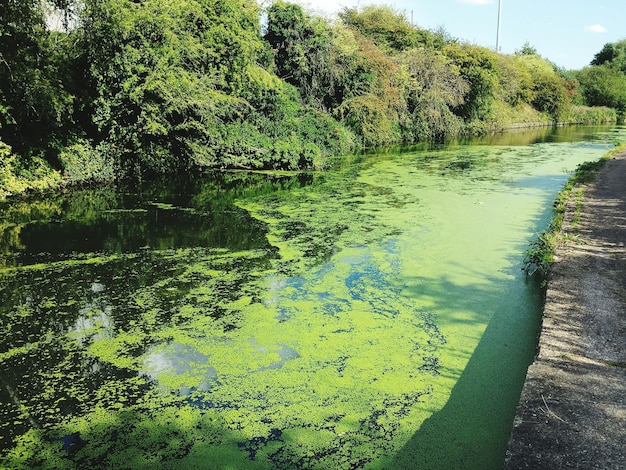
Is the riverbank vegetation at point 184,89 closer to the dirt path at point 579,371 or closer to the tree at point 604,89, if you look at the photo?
the dirt path at point 579,371

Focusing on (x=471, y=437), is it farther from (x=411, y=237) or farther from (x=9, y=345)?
(x=411, y=237)

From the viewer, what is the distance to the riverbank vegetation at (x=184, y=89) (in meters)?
8.66

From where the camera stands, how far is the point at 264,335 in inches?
147

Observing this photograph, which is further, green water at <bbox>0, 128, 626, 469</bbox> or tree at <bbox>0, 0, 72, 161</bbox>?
tree at <bbox>0, 0, 72, 161</bbox>

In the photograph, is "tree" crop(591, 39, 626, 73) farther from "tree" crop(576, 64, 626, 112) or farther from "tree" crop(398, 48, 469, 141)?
"tree" crop(398, 48, 469, 141)

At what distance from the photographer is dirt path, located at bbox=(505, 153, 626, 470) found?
2.16 meters

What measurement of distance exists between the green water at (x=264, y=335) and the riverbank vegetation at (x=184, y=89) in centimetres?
199

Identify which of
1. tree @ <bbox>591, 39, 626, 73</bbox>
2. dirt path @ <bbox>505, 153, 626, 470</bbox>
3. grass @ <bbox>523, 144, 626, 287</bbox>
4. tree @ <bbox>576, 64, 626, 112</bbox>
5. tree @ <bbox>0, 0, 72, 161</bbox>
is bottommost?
dirt path @ <bbox>505, 153, 626, 470</bbox>

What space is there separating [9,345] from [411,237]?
14.0ft

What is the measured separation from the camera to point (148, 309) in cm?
421

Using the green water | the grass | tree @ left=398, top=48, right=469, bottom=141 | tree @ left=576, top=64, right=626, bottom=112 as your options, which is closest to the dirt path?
the grass

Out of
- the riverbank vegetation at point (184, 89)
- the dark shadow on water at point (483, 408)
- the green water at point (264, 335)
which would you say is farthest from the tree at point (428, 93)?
the dark shadow on water at point (483, 408)

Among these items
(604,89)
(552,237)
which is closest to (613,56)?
(604,89)

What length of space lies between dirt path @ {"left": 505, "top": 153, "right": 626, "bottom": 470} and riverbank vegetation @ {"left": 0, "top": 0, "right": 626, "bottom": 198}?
746 centimetres
